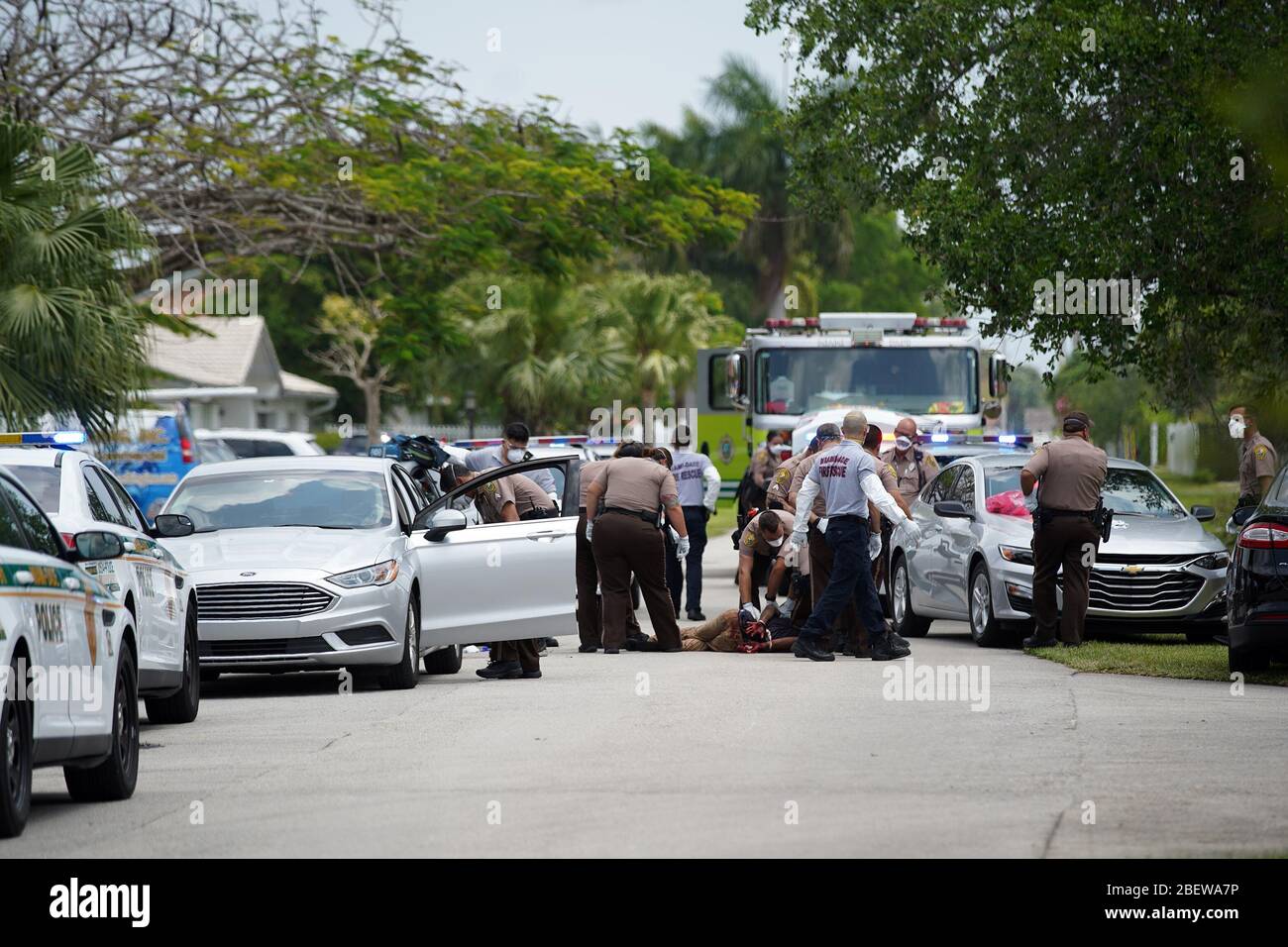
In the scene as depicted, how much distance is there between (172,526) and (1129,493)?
923cm

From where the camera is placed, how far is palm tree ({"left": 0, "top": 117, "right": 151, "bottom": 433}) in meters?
20.4

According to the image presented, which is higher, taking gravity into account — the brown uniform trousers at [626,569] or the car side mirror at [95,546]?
the car side mirror at [95,546]

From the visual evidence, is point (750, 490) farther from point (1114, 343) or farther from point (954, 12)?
point (954, 12)

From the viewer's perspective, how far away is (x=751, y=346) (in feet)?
89.2

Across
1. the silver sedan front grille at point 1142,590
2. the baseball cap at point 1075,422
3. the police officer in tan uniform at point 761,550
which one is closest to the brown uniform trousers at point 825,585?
the police officer in tan uniform at point 761,550

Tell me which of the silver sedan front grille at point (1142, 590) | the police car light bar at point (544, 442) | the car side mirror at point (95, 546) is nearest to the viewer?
the car side mirror at point (95, 546)

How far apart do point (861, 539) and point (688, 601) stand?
215 inches

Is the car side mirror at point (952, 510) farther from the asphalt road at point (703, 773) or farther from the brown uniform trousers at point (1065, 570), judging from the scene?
the asphalt road at point (703, 773)

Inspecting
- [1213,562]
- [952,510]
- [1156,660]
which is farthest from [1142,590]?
[952,510]

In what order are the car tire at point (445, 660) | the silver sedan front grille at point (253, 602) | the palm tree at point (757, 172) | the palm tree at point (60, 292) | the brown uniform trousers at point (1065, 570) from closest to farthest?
the silver sedan front grille at point (253, 602) → the car tire at point (445, 660) → the brown uniform trousers at point (1065, 570) → the palm tree at point (60, 292) → the palm tree at point (757, 172)

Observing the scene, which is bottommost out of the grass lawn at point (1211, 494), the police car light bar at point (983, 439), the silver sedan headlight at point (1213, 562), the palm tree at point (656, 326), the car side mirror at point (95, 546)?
the grass lawn at point (1211, 494)

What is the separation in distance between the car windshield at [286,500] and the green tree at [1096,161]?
7.79 meters

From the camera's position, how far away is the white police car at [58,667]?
325 inches
